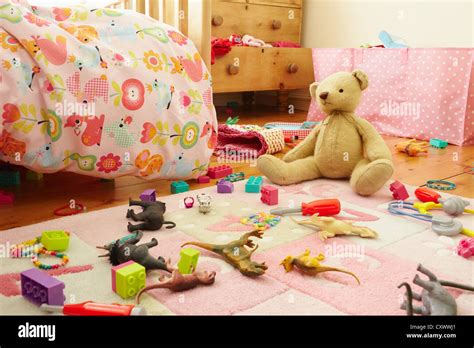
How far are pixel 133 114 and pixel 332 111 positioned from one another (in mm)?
617

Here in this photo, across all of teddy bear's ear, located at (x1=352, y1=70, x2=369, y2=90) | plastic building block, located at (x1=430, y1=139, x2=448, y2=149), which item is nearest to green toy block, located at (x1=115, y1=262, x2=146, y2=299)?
teddy bear's ear, located at (x1=352, y1=70, x2=369, y2=90)

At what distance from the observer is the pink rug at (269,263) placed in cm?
75

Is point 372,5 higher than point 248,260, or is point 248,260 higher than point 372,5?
point 372,5

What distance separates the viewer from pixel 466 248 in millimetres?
951

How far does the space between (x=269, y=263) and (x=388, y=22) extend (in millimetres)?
2281

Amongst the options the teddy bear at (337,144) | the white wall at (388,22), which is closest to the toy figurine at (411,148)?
the teddy bear at (337,144)

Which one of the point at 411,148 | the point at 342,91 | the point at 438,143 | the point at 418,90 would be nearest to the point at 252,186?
the point at 342,91

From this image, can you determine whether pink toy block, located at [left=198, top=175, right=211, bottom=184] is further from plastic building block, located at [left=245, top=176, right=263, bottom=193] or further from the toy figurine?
the toy figurine

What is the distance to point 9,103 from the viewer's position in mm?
1092

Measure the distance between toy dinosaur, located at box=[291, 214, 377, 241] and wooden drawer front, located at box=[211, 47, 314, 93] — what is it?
1.62 metres

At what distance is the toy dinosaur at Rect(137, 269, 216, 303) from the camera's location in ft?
2.52

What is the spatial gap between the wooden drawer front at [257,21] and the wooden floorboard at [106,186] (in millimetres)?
1368
